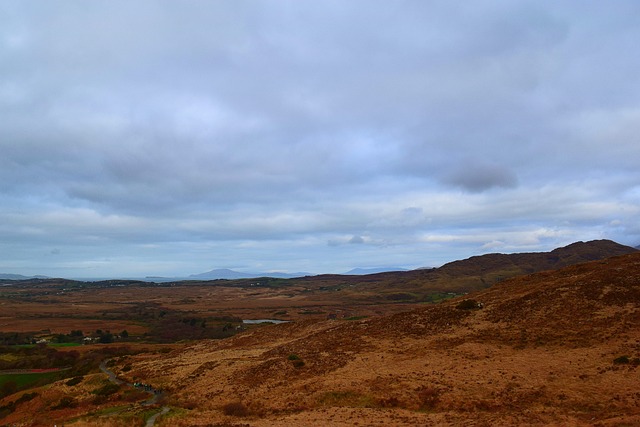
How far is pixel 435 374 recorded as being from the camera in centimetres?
3338

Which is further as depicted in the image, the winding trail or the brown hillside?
the winding trail

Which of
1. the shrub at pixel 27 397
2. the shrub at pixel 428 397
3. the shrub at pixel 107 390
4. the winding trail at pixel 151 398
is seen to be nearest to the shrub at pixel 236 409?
the winding trail at pixel 151 398

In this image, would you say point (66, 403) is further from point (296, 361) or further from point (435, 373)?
point (435, 373)

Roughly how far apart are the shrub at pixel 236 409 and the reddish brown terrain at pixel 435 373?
0.15 metres

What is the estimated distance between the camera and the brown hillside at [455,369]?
26.5m

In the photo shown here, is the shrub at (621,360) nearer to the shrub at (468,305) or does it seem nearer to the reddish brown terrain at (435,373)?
the reddish brown terrain at (435,373)

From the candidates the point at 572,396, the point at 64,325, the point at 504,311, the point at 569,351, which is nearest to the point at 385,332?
the point at 504,311

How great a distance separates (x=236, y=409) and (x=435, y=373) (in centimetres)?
1600

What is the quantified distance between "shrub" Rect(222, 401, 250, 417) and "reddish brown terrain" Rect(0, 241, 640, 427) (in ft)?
0.50

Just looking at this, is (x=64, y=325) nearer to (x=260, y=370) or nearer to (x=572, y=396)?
(x=260, y=370)

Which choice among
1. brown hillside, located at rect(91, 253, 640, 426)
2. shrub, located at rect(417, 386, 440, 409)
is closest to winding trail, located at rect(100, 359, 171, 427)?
brown hillside, located at rect(91, 253, 640, 426)

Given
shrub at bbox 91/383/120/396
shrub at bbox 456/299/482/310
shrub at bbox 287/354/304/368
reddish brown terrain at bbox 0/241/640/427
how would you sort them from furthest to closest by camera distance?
shrub at bbox 456/299/482/310
shrub at bbox 91/383/120/396
shrub at bbox 287/354/304/368
reddish brown terrain at bbox 0/241/640/427

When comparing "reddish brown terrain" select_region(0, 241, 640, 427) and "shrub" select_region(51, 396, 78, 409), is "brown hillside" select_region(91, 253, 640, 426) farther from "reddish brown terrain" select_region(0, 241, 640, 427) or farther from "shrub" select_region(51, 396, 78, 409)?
"shrub" select_region(51, 396, 78, 409)

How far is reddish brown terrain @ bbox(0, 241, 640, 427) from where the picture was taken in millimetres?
26656
